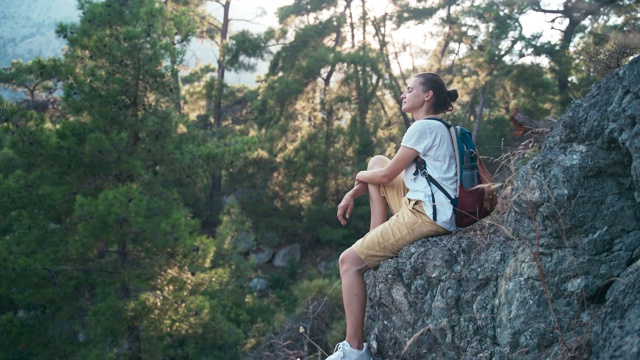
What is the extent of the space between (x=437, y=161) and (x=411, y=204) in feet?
0.91

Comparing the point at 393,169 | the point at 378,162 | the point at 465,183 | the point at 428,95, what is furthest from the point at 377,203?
the point at 428,95

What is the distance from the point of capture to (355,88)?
15805mm

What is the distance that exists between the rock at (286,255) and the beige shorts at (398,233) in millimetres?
12924

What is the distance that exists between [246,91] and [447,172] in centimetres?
1491

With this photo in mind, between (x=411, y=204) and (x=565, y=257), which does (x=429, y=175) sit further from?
(x=565, y=257)

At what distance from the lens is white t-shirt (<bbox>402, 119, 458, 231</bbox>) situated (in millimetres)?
3264

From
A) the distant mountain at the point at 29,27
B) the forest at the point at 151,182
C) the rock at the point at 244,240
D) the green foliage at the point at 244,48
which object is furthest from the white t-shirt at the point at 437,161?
the distant mountain at the point at 29,27

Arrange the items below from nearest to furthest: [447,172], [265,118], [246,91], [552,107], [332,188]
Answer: [447,172], [552,107], [332,188], [265,118], [246,91]

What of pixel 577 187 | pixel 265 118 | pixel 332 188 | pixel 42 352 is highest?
pixel 265 118

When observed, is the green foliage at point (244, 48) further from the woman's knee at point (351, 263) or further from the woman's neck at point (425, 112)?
the woman's knee at point (351, 263)

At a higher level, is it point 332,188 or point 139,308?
point 332,188

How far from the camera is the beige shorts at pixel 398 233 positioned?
131 inches

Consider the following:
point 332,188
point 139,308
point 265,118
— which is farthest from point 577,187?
point 265,118

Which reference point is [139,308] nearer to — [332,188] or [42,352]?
[42,352]
